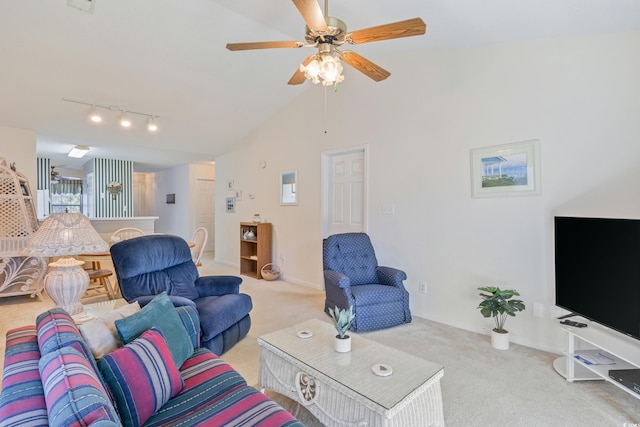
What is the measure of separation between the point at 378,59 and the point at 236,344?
3.49m

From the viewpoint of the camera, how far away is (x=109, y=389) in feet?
3.89

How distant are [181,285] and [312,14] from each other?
7.79 ft

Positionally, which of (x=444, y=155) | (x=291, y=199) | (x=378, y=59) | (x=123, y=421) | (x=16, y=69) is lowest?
(x=123, y=421)

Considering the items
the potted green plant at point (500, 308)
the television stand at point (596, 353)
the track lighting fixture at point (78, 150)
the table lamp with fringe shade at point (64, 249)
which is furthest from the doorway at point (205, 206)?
the television stand at point (596, 353)

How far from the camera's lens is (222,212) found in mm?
6840

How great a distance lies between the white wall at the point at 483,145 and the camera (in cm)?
246

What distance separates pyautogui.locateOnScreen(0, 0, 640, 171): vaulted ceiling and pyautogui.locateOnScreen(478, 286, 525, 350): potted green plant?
216 centimetres

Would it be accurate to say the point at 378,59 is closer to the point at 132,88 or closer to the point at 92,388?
the point at 132,88

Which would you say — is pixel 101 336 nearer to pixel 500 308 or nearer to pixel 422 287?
pixel 500 308

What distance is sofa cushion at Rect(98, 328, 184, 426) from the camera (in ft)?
3.93

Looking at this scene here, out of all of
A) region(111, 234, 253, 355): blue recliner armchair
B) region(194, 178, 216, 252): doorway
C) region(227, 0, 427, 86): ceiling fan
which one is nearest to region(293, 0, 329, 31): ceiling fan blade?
region(227, 0, 427, 86): ceiling fan

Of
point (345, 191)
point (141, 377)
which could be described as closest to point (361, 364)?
point (141, 377)

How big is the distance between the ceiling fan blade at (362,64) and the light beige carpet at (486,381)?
7.46 ft

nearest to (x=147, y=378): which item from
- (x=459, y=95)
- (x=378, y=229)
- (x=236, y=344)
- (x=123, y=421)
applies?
(x=123, y=421)
